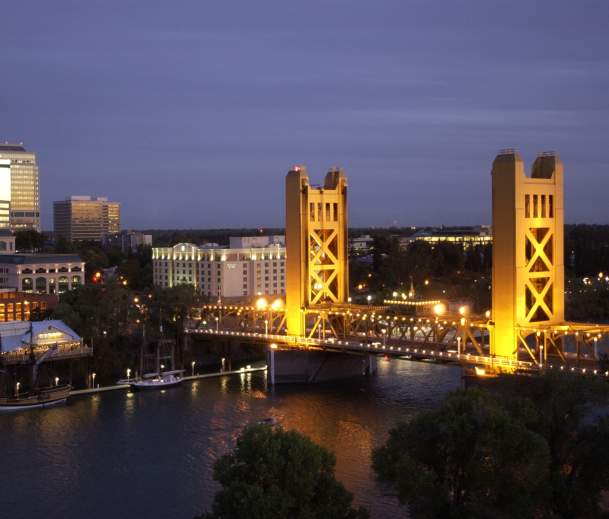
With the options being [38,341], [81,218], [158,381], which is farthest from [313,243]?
[81,218]

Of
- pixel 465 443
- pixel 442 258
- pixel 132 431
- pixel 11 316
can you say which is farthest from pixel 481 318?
pixel 442 258

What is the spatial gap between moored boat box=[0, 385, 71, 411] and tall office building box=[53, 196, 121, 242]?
139 metres

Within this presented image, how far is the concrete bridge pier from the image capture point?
38303 mm

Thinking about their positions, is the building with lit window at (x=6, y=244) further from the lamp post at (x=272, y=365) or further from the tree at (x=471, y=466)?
the tree at (x=471, y=466)

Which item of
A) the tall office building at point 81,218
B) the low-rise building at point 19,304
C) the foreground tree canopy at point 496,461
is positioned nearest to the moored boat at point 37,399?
the low-rise building at point 19,304

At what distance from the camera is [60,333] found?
38.2m

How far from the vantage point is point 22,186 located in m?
128

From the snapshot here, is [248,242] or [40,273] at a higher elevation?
[248,242]

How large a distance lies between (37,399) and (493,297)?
1566cm

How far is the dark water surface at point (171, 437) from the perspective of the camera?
22.0m

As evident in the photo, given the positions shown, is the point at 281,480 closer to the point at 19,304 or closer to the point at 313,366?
the point at 313,366

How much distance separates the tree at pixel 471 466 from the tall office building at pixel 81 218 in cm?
15844

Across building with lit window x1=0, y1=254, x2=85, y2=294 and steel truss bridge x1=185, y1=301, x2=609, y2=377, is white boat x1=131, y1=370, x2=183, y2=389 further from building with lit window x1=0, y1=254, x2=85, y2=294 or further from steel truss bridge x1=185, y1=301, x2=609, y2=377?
building with lit window x1=0, y1=254, x2=85, y2=294

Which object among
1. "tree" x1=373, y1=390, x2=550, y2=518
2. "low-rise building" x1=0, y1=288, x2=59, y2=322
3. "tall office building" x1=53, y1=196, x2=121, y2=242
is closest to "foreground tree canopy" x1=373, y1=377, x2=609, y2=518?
"tree" x1=373, y1=390, x2=550, y2=518
